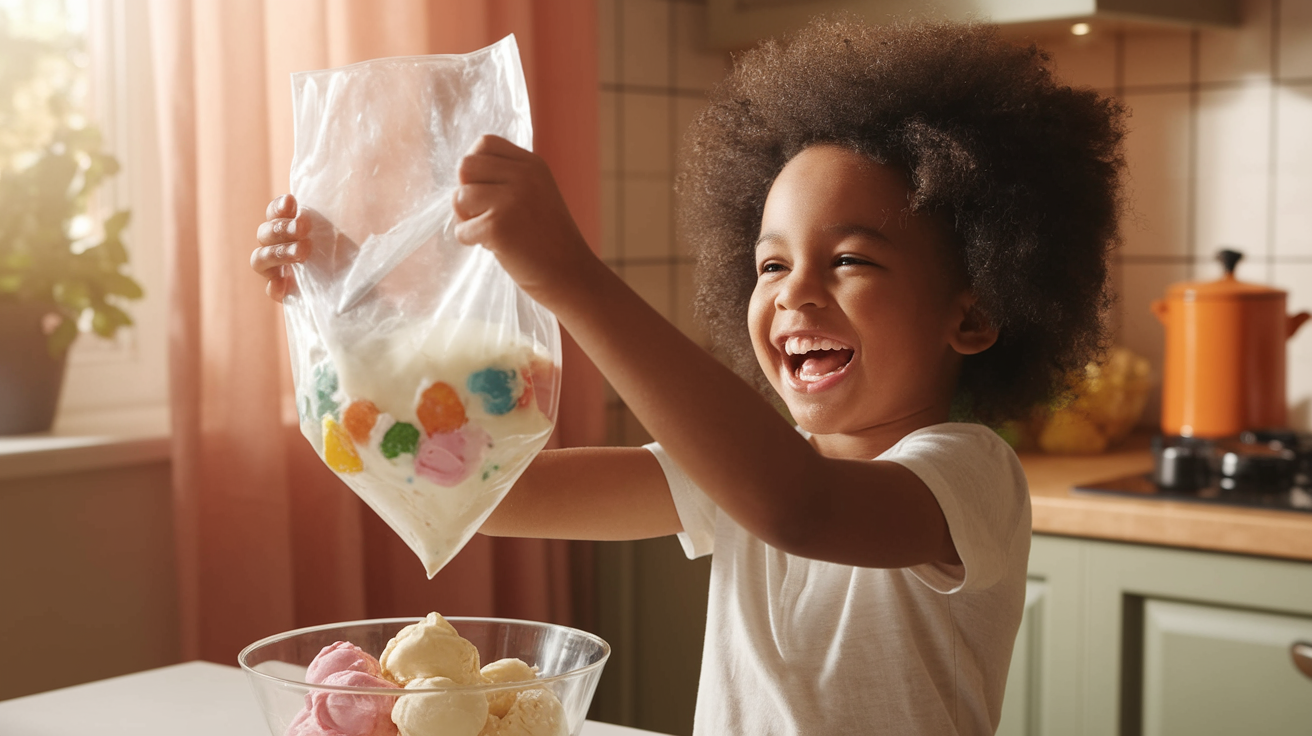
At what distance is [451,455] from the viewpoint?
600 millimetres

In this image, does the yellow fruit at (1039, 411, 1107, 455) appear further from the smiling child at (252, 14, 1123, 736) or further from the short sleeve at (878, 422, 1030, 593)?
the short sleeve at (878, 422, 1030, 593)

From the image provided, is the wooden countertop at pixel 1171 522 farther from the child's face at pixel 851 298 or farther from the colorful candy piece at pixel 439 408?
the colorful candy piece at pixel 439 408

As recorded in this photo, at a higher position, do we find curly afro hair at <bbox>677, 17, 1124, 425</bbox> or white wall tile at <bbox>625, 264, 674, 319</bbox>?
curly afro hair at <bbox>677, 17, 1124, 425</bbox>

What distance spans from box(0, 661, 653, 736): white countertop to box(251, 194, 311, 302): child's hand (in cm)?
38

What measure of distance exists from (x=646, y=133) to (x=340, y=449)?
171 centimetres

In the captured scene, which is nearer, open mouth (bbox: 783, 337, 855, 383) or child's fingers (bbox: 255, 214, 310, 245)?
child's fingers (bbox: 255, 214, 310, 245)

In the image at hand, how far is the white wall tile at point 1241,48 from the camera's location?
2.03 meters

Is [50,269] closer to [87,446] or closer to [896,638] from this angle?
[87,446]

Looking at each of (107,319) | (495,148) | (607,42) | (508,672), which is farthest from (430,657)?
(607,42)

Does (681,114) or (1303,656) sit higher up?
(681,114)

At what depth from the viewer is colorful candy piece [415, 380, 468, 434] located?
59cm

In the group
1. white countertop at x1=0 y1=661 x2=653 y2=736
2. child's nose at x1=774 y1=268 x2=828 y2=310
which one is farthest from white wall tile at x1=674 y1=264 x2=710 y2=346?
child's nose at x1=774 y1=268 x2=828 y2=310

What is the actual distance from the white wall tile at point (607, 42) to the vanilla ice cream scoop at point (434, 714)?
5.52 ft

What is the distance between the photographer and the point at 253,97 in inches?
59.7
